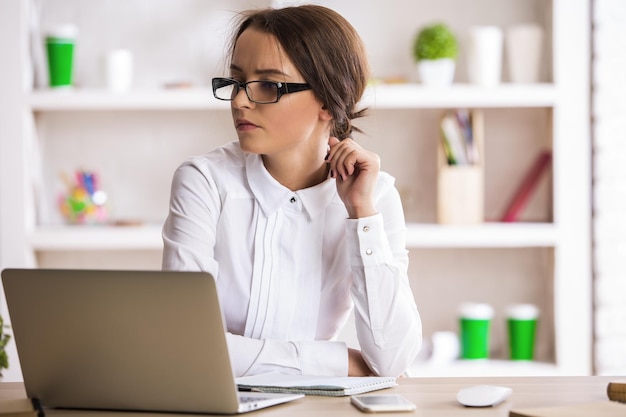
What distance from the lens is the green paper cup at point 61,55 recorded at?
10.6 ft

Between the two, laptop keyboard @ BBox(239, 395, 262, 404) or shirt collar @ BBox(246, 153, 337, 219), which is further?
shirt collar @ BBox(246, 153, 337, 219)

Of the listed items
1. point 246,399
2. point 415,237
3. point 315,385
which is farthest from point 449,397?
point 415,237

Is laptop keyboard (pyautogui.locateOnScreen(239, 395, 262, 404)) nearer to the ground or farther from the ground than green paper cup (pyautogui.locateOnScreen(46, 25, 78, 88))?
nearer to the ground

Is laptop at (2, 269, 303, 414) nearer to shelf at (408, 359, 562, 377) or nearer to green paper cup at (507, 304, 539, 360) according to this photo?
shelf at (408, 359, 562, 377)

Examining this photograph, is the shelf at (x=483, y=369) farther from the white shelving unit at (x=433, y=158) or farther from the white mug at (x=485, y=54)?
the white mug at (x=485, y=54)

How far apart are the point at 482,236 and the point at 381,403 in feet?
6.66

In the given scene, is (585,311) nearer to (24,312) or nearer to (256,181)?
(256,181)

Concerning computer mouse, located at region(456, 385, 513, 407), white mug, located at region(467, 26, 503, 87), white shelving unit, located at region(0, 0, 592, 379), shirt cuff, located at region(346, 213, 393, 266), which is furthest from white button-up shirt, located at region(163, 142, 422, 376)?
white mug, located at region(467, 26, 503, 87)

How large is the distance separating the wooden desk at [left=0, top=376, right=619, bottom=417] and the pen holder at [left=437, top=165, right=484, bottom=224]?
1760 millimetres

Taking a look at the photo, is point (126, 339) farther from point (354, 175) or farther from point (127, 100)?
point (127, 100)

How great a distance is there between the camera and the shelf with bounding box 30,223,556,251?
3.22 m

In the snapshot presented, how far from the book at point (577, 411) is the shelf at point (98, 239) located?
2.11 metres

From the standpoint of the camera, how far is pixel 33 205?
3299mm

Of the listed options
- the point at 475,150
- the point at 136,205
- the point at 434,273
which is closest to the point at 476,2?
the point at 475,150
